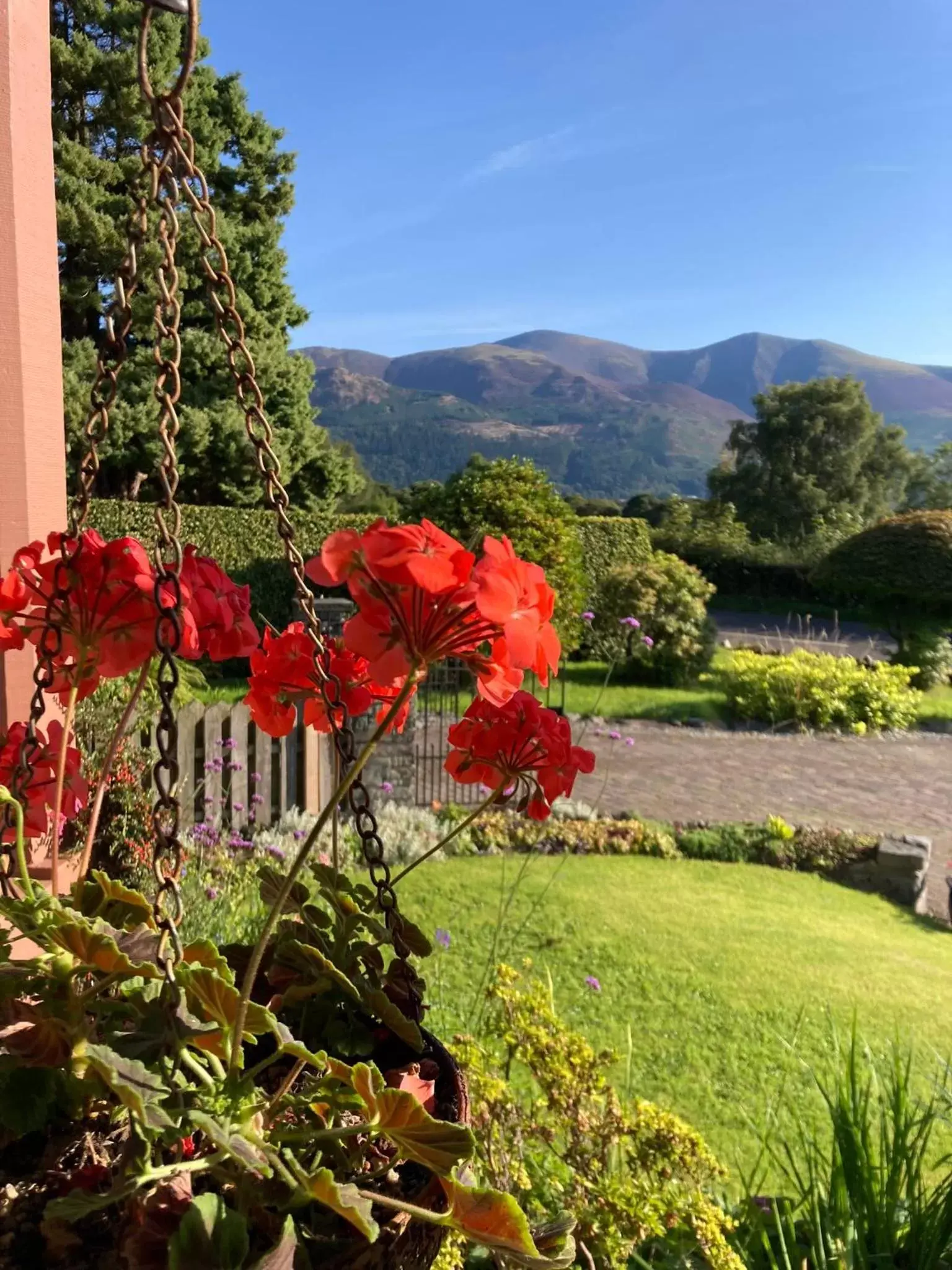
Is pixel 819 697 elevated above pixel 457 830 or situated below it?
below

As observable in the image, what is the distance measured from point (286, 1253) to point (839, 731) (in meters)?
10.5

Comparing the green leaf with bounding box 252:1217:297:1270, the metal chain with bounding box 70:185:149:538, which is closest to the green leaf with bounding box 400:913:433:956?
the green leaf with bounding box 252:1217:297:1270

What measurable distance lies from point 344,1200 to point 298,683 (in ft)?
1.85

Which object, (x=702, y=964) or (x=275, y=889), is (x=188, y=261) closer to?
(x=702, y=964)

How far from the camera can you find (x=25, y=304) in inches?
59.2

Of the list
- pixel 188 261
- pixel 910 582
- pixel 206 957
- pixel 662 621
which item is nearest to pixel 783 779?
pixel 662 621

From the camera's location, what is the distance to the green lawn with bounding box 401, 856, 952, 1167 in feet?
10.3

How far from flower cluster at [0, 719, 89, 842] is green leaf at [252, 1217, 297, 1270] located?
1.78 ft

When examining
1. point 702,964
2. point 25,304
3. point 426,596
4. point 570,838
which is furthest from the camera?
point 570,838

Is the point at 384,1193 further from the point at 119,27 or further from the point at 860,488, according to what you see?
the point at 860,488

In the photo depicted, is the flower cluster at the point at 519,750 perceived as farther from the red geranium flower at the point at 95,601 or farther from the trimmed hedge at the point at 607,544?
the trimmed hedge at the point at 607,544

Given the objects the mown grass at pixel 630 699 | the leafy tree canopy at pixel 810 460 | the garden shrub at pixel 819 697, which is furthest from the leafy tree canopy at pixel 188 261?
the leafy tree canopy at pixel 810 460

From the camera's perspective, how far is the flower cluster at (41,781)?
Answer: 3.25ft

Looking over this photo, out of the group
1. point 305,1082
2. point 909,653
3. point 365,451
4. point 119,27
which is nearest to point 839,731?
point 909,653
